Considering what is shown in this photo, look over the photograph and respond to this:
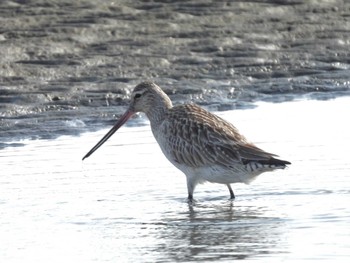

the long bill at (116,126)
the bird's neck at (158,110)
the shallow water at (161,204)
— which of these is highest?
the bird's neck at (158,110)

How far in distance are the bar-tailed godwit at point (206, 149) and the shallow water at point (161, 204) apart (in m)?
0.23

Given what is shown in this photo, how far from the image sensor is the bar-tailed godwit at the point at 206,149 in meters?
10.4

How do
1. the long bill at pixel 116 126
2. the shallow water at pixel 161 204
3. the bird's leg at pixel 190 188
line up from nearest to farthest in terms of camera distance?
the shallow water at pixel 161 204, the bird's leg at pixel 190 188, the long bill at pixel 116 126

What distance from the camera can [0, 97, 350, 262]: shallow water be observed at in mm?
8992

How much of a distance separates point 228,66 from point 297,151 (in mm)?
3824

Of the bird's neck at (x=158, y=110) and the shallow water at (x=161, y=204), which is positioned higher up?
the bird's neck at (x=158, y=110)

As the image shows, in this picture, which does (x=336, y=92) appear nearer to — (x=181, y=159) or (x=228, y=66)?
(x=228, y=66)

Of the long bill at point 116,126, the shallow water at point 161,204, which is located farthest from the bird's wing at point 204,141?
the long bill at point 116,126

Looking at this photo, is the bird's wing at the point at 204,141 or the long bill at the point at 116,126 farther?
the long bill at the point at 116,126

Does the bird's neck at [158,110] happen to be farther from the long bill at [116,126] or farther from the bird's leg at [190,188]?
the bird's leg at [190,188]

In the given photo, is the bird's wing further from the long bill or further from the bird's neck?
the long bill

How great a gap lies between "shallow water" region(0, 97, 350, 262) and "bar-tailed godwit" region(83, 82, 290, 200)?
0.77 feet

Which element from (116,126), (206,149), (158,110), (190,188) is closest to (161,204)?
(190,188)

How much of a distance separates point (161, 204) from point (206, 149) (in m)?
0.62
